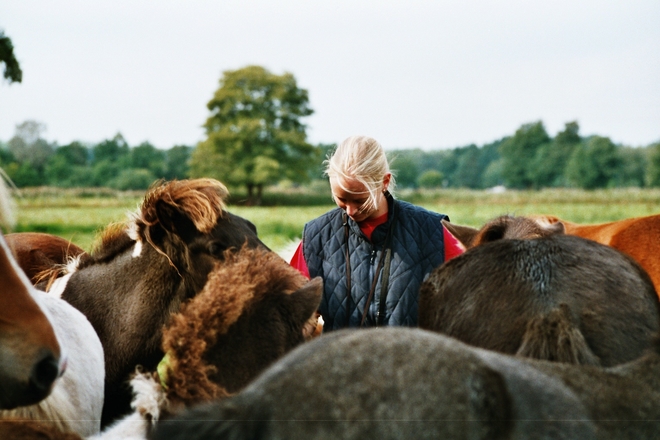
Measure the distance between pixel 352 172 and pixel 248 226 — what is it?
684 millimetres

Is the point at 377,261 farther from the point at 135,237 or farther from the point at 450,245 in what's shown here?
the point at 135,237

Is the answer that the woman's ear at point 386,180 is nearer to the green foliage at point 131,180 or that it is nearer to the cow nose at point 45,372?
the cow nose at point 45,372

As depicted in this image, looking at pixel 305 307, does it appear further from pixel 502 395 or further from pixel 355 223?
pixel 355 223

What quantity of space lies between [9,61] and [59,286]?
3741 millimetres

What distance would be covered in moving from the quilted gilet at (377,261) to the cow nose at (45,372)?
197 cm

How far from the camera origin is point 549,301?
6.05 ft

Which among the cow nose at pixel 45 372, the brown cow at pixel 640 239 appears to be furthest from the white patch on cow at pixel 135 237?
the brown cow at pixel 640 239

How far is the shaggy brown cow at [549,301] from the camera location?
1729 millimetres

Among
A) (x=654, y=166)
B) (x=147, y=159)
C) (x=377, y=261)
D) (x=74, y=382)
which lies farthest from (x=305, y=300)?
(x=654, y=166)

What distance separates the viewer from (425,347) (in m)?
1.21

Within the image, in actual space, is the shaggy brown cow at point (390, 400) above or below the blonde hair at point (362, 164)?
below

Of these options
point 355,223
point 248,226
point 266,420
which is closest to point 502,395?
point 266,420

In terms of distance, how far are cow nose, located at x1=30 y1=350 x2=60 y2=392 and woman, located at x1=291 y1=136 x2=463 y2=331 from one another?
1.96 meters

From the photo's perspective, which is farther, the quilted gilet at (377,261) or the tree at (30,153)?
the tree at (30,153)
